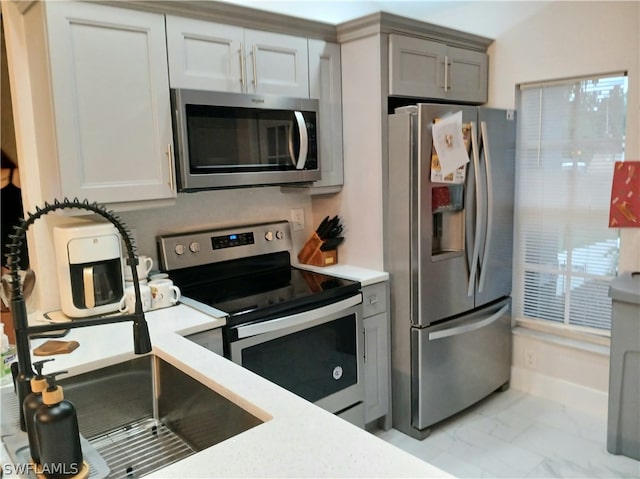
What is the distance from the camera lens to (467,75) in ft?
9.79

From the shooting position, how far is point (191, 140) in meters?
2.17

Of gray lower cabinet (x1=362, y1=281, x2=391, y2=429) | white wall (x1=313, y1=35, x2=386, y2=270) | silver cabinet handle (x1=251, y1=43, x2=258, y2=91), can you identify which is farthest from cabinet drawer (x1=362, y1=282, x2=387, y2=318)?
silver cabinet handle (x1=251, y1=43, x2=258, y2=91)

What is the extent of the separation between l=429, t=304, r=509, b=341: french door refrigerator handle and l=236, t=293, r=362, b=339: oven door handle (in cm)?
47

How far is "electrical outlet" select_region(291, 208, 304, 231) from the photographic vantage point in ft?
10.00

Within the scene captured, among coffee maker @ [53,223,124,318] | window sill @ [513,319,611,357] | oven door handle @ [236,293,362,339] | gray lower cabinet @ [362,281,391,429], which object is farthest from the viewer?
window sill @ [513,319,611,357]

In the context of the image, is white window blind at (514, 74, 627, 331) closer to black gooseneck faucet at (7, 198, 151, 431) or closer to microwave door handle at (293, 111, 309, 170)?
microwave door handle at (293, 111, 309, 170)

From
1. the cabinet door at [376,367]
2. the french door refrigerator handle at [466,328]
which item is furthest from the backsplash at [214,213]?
the french door refrigerator handle at [466,328]

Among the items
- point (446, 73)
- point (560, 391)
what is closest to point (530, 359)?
point (560, 391)

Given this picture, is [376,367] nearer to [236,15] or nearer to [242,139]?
[242,139]

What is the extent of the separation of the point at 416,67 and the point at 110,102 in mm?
1528

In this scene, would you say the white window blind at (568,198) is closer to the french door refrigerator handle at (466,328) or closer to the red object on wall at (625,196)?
the red object on wall at (625,196)

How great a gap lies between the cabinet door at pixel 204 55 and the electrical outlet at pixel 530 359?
2288 mm

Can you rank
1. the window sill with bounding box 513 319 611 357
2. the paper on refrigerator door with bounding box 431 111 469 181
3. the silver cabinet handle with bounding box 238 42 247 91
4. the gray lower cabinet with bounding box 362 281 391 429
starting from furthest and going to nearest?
the window sill with bounding box 513 319 611 357 < the gray lower cabinet with bounding box 362 281 391 429 < the paper on refrigerator door with bounding box 431 111 469 181 < the silver cabinet handle with bounding box 238 42 247 91

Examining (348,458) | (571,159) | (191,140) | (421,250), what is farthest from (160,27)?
(571,159)
